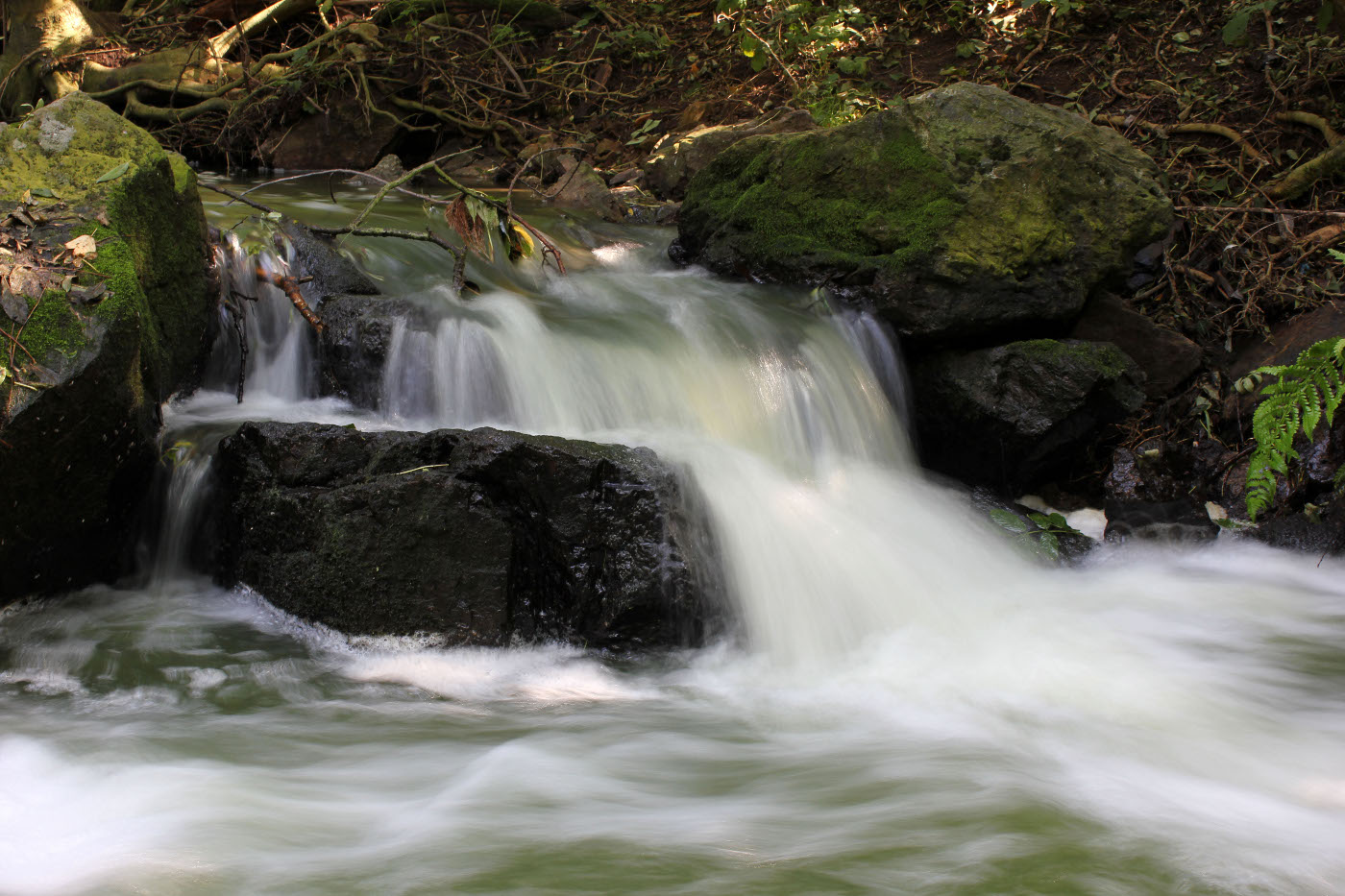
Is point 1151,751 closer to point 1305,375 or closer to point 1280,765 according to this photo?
point 1280,765

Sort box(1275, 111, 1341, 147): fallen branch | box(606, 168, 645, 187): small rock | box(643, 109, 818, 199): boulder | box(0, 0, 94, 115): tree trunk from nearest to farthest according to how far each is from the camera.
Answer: box(1275, 111, 1341, 147): fallen branch, box(643, 109, 818, 199): boulder, box(606, 168, 645, 187): small rock, box(0, 0, 94, 115): tree trunk

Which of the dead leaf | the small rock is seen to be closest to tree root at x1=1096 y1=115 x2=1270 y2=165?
the small rock

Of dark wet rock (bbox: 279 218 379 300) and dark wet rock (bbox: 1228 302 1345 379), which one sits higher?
dark wet rock (bbox: 279 218 379 300)

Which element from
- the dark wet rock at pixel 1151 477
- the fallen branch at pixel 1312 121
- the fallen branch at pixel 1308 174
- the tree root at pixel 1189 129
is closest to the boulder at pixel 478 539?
the dark wet rock at pixel 1151 477

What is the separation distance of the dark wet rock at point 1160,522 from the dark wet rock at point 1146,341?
85 cm

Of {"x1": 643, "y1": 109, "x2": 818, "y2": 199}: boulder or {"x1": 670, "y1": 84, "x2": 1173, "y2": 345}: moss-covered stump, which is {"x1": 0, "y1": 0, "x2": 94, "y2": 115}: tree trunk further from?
{"x1": 670, "y1": 84, "x2": 1173, "y2": 345}: moss-covered stump

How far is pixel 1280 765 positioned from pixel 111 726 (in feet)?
11.1

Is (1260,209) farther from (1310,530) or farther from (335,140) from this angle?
(335,140)

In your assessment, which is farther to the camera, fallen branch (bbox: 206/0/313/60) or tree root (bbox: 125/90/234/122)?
fallen branch (bbox: 206/0/313/60)

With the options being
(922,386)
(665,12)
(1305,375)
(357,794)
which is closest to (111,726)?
(357,794)

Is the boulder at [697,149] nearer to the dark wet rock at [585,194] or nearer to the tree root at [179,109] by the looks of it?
the dark wet rock at [585,194]

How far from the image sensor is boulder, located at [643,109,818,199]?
8.12 meters

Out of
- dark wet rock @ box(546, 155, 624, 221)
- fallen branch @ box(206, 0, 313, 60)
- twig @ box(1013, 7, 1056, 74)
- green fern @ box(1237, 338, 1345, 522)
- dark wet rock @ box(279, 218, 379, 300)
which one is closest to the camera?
green fern @ box(1237, 338, 1345, 522)

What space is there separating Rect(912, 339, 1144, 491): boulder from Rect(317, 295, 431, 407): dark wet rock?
8.80ft
